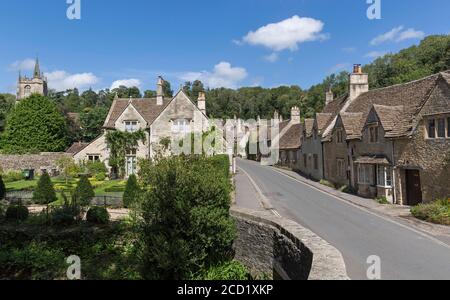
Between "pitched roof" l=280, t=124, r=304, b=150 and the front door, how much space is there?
25259 mm

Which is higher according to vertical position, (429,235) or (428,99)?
(428,99)

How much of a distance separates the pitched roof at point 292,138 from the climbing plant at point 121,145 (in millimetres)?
22545

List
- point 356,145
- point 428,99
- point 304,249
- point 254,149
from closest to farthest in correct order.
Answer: point 304,249, point 428,99, point 356,145, point 254,149

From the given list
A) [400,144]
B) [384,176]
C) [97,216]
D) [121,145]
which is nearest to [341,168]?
[384,176]

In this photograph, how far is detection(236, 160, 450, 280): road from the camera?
1129 centimetres

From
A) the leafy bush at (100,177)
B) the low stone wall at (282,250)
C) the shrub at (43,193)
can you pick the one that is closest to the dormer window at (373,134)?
the low stone wall at (282,250)

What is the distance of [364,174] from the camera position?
2730 cm

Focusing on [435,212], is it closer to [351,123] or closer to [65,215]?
[351,123]

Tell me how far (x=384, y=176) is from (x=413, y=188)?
2.14 metres
